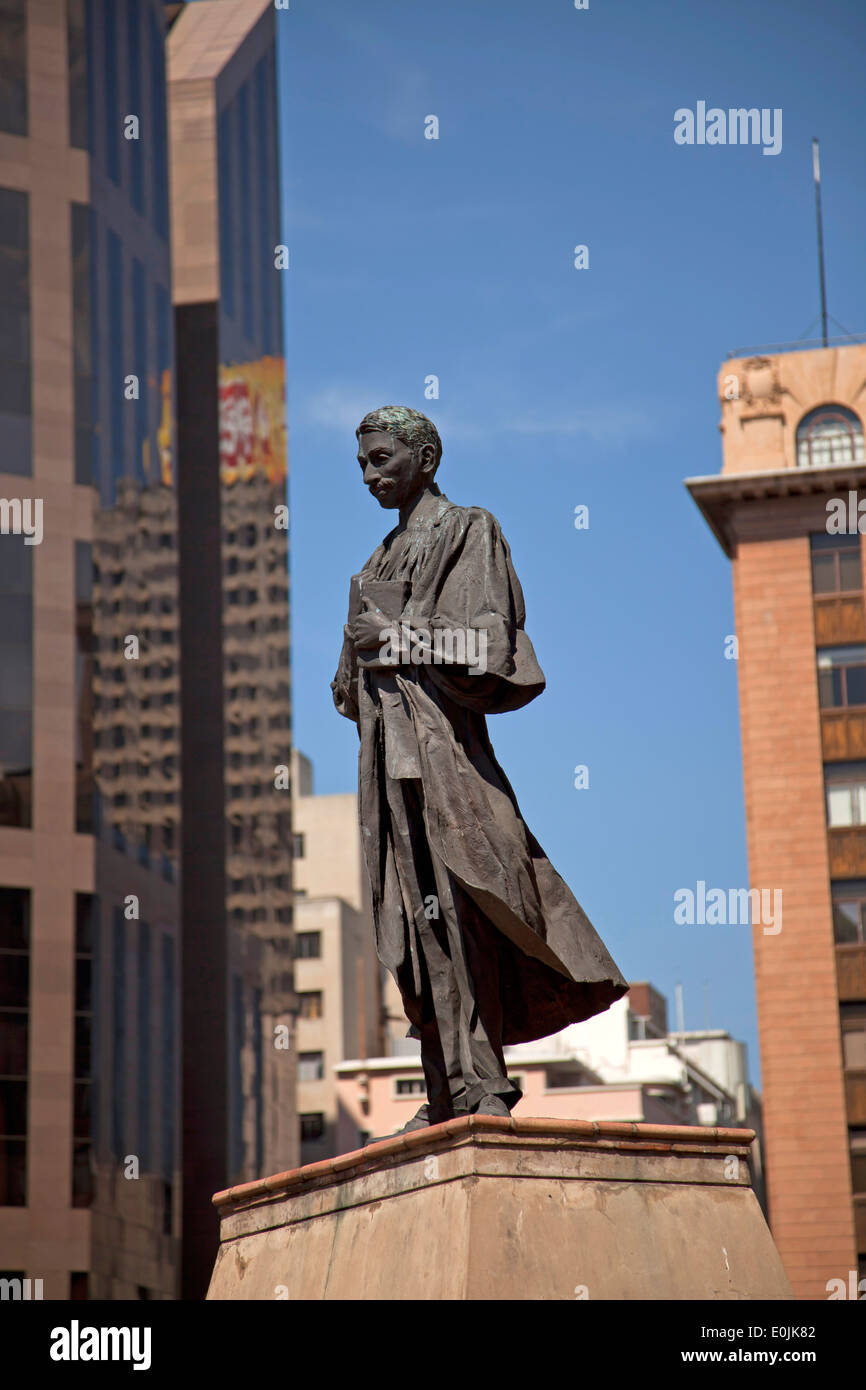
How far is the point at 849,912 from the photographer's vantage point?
74.6 meters

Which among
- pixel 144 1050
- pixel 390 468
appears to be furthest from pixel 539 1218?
pixel 144 1050

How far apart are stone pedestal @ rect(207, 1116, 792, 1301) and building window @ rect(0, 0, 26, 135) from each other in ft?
211

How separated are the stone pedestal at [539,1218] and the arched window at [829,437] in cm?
7265

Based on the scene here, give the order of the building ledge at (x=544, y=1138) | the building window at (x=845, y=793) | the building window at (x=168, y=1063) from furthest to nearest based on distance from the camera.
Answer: the building window at (x=845, y=793) → the building window at (x=168, y=1063) → the building ledge at (x=544, y=1138)

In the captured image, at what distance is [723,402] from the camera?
266ft

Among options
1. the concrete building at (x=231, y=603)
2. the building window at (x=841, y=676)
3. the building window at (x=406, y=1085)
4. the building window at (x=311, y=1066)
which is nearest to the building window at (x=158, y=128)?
the concrete building at (x=231, y=603)

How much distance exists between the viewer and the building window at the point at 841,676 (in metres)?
76.7

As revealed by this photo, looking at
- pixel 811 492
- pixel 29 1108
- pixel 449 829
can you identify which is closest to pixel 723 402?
pixel 811 492

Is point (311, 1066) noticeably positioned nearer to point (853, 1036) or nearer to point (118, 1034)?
point (853, 1036)

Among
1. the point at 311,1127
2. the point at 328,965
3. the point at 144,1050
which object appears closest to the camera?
the point at 144,1050

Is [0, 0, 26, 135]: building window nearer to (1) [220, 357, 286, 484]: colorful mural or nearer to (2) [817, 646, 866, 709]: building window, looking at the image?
(1) [220, 357, 286, 484]: colorful mural

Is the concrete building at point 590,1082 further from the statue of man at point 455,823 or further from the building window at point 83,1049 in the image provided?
the statue of man at point 455,823

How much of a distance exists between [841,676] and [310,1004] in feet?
135
